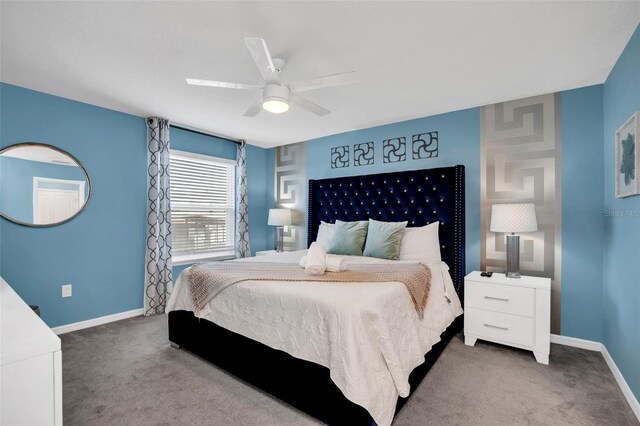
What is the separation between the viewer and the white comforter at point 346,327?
1524 millimetres

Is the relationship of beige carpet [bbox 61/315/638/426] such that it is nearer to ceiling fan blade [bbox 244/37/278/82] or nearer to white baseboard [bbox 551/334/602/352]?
white baseboard [bbox 551/334/602/352]

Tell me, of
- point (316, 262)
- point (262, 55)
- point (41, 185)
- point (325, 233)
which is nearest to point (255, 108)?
point (262, 55)

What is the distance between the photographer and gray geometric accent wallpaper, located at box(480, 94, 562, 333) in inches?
110

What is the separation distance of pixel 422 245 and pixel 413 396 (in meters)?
1.52

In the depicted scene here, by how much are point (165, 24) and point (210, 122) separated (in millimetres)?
1948

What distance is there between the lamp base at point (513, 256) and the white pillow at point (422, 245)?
62 centimetres

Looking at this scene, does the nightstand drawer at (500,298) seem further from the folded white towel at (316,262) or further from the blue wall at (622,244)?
the folded white towel at (316,262)

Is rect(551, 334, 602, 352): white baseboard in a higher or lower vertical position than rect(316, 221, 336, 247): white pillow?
lower

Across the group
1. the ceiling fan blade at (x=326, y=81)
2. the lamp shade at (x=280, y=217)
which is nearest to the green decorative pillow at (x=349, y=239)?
the lamp shade at (x=280, y=217)

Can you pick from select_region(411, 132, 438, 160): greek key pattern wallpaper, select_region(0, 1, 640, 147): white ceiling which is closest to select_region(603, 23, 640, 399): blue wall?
select_region(0, 1, 640, 147): white ceiling

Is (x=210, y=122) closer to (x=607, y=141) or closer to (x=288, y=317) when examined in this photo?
(x=288, y=317)

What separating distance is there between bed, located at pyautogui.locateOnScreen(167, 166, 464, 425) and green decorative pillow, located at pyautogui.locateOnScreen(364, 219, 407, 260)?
47 cm

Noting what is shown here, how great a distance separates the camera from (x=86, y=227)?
321 cm

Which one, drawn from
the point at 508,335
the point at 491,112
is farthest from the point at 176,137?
the point at 508,335
